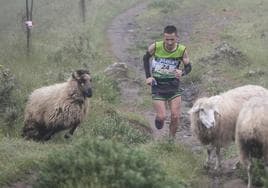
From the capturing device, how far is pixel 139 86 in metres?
18.5

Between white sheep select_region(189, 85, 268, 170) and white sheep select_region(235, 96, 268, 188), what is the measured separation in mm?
987

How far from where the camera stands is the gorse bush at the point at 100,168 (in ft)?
23.0

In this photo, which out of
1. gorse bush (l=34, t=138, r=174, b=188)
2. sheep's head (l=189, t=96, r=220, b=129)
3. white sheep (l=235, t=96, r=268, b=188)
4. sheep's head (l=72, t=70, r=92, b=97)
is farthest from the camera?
sheep's head (l=72, t=70, r=92, b=97)

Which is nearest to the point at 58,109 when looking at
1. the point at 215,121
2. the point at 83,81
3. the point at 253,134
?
the point at 83,81

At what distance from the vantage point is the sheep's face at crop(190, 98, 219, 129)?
33.7ft

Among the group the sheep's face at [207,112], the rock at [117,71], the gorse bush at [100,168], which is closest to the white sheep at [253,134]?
the sheep's face at [207,112]

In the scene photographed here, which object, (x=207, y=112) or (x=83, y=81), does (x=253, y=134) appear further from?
(x=83, y=81)

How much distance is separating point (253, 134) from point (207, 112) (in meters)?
1.54

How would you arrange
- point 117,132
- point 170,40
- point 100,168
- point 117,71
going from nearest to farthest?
point 100,168
point 170,40
point 117,132
point 117,71

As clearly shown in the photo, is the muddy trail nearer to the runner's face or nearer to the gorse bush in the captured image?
the runner's face

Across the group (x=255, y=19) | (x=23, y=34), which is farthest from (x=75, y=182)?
(x=255, y=19)

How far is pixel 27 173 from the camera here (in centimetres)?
865

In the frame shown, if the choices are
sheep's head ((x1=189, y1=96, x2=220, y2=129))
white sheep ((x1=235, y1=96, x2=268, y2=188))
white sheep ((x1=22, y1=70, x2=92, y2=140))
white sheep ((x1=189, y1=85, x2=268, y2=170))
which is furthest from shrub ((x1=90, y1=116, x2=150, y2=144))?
white sheep ((x1=235, y1=96, x2=268, y2=188))

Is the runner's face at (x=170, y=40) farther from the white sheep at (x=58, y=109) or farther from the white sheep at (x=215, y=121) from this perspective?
the white sheep at (x=58, y=109)
